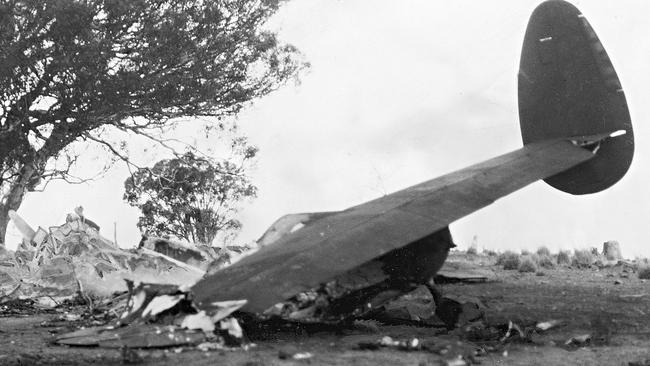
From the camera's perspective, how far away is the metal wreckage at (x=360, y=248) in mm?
4355

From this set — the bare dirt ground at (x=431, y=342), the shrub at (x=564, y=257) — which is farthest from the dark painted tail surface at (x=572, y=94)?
the shrub at (x=564, y=257)

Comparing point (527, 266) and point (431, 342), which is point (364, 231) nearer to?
point (431, 342)

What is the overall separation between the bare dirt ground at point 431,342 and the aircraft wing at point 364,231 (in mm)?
386

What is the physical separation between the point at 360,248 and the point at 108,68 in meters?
12.3

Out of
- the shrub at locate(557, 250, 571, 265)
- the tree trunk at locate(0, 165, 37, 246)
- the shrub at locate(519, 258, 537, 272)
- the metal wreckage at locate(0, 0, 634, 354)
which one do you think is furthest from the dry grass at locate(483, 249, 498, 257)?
the tree trunk at locate(0, 165, 37, 246)

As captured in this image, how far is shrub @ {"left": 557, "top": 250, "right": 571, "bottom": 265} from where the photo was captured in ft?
47.7

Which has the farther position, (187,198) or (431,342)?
(187,198)

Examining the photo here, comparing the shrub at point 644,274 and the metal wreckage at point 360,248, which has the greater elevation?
the metal wreckage at point 360,248

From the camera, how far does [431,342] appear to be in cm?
449

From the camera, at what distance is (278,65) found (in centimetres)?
1836

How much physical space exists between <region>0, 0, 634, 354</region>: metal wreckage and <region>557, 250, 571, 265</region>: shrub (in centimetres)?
708

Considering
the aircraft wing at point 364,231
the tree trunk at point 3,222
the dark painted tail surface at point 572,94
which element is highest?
the tree trunk at point 3,222

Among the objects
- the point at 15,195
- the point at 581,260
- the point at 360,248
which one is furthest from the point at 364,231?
the point at 15,195

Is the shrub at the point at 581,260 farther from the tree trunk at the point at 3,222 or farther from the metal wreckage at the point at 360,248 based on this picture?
the tree trunk at the point at 3,222
